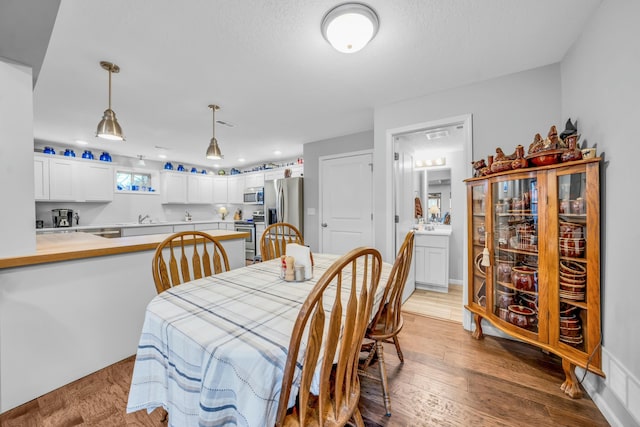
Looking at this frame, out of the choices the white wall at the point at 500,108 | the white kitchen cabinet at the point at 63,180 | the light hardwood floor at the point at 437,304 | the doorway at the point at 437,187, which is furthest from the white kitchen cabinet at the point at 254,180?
the light hardwood floor at the point at 437,304

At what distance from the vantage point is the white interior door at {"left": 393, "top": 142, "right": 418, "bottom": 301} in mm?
2861

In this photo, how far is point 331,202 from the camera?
4055mm

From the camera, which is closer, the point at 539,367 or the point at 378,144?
the point at 539,367

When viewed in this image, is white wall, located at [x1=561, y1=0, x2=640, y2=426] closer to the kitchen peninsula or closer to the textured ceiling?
the textured ceiling

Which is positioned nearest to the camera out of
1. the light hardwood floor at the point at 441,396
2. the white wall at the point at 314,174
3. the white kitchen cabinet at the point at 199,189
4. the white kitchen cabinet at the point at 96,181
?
the light hardwood floor at the point at 441,396

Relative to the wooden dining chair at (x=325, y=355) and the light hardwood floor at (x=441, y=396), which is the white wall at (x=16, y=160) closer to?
the light hardwood floor at (x=441, y=396)

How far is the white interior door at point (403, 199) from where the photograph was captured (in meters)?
2.86

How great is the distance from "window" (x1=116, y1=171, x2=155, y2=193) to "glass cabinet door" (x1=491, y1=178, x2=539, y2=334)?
19.8 ft

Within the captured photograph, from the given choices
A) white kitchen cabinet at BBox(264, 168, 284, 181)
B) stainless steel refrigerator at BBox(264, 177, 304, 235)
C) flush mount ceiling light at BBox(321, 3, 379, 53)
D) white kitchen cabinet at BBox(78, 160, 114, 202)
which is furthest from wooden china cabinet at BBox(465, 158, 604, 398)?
white kitchen cabinet at BBox(78, 160, 114, 202)

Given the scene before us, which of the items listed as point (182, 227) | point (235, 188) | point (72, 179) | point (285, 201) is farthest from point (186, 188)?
point (285, 201)

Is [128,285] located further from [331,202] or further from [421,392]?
[331,202]

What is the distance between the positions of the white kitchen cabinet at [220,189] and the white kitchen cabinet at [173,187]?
0.70 meters

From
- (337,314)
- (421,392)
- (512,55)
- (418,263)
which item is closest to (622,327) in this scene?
(421,392)

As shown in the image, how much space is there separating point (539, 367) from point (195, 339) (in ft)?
7.45
